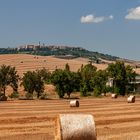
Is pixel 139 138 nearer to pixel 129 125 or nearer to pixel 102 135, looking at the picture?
pixel 102 135

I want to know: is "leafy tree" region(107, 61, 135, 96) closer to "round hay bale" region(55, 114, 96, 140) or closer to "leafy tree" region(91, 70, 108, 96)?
"leafy tree" region(91, 70, 108, 96)

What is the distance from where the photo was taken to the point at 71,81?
311ft

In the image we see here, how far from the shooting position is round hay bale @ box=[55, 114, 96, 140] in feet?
57.7

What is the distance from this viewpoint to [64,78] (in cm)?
9450

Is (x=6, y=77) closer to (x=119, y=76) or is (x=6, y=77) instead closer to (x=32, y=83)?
(x=32, y=83)

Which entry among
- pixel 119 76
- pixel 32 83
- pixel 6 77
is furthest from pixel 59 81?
pixel 119 76

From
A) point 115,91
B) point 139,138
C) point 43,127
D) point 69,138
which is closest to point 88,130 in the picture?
point 69,138

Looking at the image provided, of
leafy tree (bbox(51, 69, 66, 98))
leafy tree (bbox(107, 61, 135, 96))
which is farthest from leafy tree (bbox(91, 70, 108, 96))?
leafy tree (bbox(51, 69, 66, 98))

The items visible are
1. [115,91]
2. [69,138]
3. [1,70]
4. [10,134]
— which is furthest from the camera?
[115,91]

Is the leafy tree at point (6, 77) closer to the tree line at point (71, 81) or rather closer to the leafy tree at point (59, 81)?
the tree line at point (71, 81)

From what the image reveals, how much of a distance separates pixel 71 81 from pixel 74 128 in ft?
253

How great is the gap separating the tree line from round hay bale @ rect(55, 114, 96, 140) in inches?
2634

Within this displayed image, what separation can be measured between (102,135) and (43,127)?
4.60m

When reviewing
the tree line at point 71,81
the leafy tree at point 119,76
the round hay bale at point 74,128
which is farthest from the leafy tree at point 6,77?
the round hay bale at point 74,128
